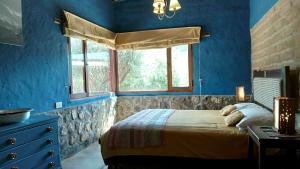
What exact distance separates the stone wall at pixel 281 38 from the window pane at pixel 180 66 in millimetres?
1694

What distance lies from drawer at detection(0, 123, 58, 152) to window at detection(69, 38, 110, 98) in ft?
5.18

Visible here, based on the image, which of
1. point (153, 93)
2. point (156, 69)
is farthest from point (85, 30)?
point (153, 93)

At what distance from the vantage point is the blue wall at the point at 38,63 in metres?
2.97

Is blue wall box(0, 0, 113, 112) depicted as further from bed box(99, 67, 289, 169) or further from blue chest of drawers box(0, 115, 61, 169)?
bed box(99, 67, 289, 169)

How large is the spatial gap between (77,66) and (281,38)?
10.4 ft

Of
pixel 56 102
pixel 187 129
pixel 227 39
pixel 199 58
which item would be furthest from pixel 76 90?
pixel 227 39

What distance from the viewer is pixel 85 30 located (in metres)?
4.37

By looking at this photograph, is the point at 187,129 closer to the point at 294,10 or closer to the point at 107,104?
the point at 294,10

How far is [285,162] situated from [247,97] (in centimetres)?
280

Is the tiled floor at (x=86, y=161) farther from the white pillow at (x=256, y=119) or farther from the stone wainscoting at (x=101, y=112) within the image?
the white pillow at (x=256, y=119)

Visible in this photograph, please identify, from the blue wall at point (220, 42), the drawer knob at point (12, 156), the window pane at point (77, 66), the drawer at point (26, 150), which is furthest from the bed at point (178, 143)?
the blue wall at point (220, 42)

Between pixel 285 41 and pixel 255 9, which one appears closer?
pixel 285 41

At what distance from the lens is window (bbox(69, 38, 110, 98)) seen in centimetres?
431

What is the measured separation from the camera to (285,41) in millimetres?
2699
